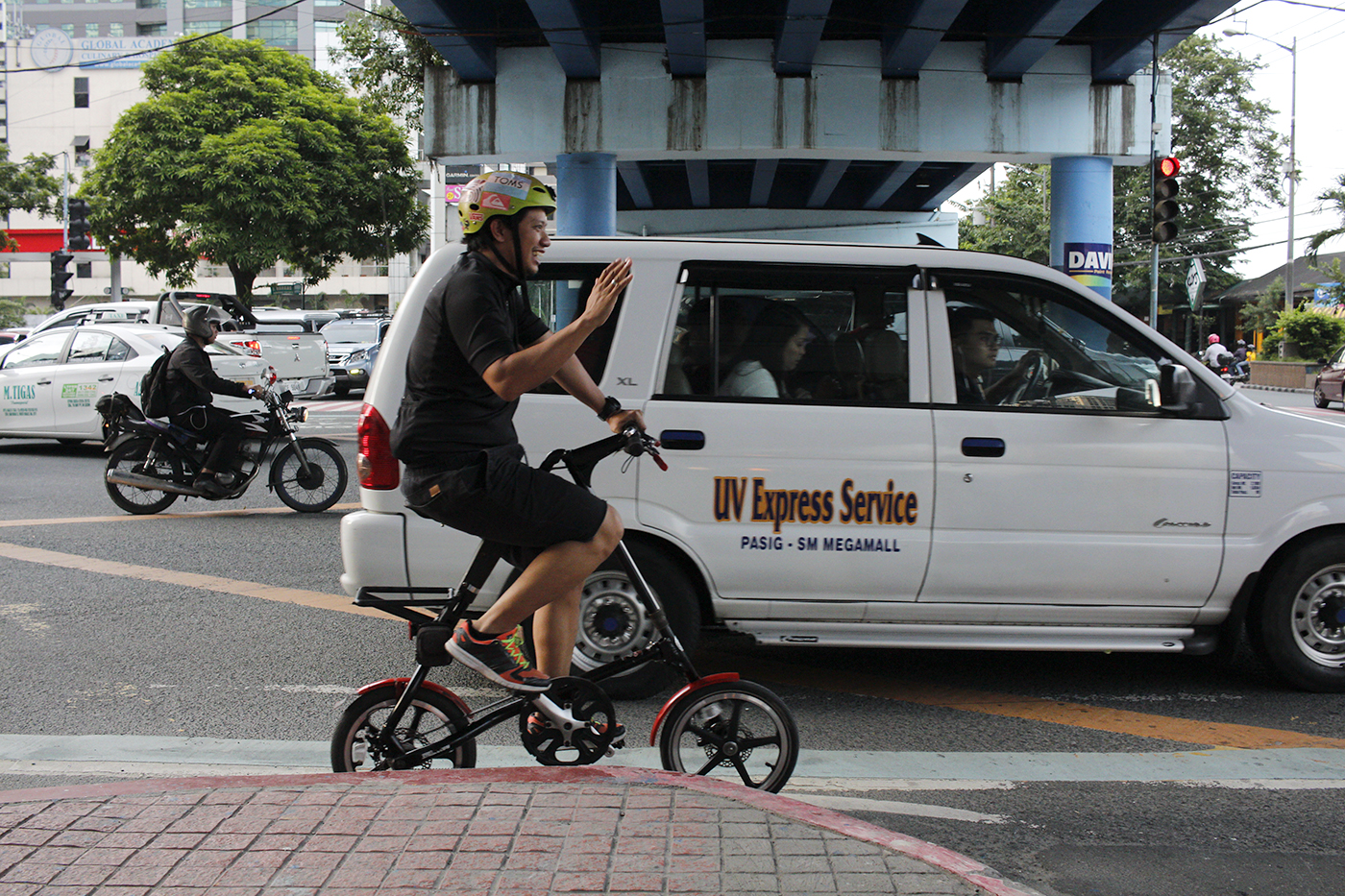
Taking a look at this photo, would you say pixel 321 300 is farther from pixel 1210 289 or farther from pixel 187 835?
pixel 187 835

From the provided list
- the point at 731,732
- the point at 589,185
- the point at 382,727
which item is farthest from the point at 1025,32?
the point at 382,727

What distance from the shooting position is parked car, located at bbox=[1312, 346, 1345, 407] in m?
24.7

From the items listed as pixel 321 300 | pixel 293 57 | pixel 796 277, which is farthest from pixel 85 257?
pixel 796 277

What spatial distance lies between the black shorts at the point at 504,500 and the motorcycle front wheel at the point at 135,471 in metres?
6.84

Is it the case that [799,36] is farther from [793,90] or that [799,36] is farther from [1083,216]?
[1083,216]

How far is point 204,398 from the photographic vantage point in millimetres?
9430

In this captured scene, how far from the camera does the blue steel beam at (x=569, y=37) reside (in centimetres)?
1412

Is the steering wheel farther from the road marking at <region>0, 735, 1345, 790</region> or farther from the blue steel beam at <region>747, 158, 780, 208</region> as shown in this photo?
the blue steel beam at <region>747, 158, 780, 208</region>

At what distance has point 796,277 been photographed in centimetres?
467

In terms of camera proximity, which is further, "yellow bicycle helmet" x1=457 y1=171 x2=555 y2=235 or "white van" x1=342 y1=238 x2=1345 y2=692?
"white van" x1=342 y1=238 x2=1345 y2=692

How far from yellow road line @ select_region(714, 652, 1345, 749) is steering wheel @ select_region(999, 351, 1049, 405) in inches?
49.5

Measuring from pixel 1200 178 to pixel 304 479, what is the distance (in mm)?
47762

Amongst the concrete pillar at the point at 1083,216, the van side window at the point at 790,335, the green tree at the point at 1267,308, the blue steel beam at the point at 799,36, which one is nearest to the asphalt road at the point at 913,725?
the van side window at the point at 790,335

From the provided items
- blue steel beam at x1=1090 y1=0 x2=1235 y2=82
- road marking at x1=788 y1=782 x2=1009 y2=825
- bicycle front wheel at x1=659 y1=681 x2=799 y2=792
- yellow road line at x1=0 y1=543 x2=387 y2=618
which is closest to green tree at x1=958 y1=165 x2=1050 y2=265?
blue steel beam at x1=1090 y1=0 x2=1235 y2=82
